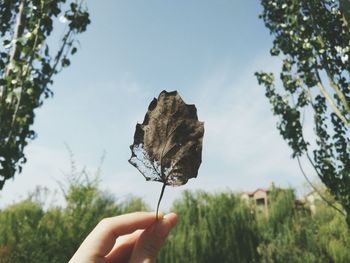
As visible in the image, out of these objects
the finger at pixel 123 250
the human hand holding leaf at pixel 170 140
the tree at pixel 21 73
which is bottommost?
the finger at pixel 123 250

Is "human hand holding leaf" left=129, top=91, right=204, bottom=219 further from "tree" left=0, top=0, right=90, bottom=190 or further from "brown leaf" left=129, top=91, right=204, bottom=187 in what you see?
"tree" left=0, top=0, right=90, bottom=190

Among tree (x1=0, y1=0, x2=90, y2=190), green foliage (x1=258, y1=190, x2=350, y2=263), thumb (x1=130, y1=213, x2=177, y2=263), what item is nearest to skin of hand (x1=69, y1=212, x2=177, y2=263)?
thumb (x1=130, y1=213, x2=177, y2=263)

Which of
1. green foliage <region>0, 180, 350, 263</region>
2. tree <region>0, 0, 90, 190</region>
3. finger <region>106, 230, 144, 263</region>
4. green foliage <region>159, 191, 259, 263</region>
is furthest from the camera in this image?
green foliage <region>159, 191, 259, 263</region>

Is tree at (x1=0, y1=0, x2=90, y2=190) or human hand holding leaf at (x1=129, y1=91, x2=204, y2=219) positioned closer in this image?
human hand holding leaf at (x1=129, y1=91, x2=204, y2=219)

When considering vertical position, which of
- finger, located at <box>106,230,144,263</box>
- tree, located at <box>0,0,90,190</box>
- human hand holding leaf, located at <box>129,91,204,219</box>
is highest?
tree, located at <box>0,0,90,190</box>

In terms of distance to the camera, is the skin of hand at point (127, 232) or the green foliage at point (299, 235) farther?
the green foliage at point (299, 235)

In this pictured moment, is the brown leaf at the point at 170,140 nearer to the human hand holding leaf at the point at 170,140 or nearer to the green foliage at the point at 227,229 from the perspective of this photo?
the human hand holding leaf at the point at 170,140

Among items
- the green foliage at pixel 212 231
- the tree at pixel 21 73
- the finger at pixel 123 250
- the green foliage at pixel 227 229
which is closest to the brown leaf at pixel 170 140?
the finger at pixel 123 250

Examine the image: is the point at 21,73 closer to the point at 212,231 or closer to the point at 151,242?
the point at 151,242

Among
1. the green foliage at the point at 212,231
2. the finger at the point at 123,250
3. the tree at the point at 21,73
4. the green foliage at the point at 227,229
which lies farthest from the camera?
the green foliage at the point at 212,231
